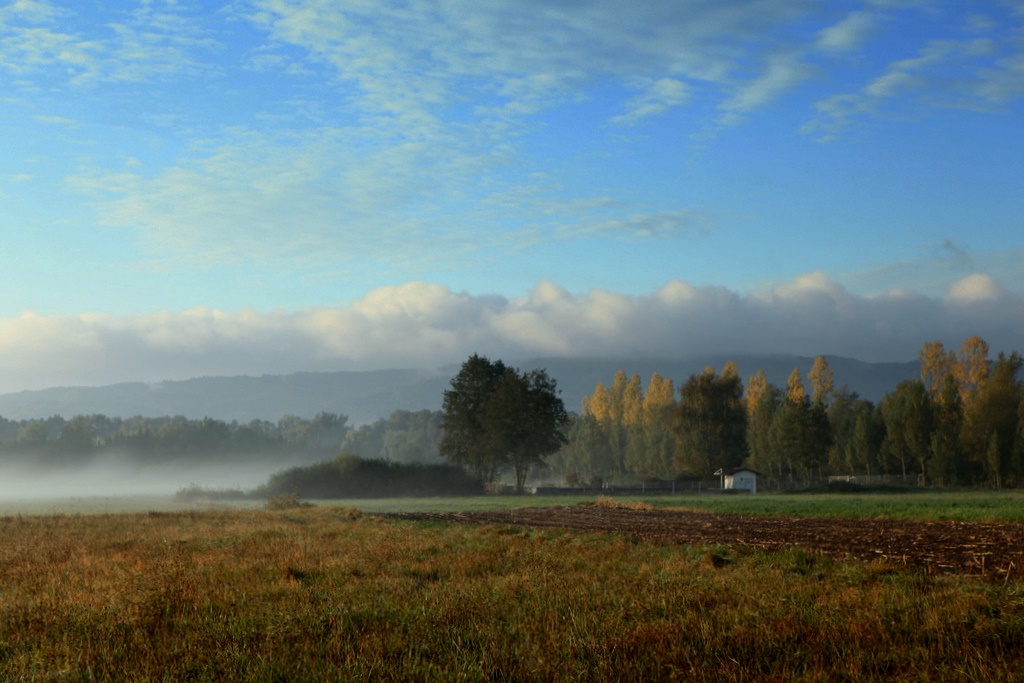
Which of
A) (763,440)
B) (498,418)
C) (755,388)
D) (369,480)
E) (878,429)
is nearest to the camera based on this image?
(498,418)

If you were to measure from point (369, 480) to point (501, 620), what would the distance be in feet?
354

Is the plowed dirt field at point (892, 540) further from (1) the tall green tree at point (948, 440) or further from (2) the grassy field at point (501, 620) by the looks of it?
(1) the tall green tree at point (948, 440)

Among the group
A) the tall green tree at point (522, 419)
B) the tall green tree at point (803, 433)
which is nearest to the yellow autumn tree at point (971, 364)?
the tall green tree at point (803, 433)

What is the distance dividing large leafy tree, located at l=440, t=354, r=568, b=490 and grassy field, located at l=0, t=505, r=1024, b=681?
94.2 meters

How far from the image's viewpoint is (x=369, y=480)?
382ft

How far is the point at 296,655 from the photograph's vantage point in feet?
32.5

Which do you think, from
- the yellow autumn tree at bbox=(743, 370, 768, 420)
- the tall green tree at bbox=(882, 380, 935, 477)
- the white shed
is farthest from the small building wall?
the yellow autumn tree at bbox=(743, 370, 768, 420)

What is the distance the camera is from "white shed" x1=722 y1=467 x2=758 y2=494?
10888 cm

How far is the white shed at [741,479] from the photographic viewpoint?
10888 centimetres

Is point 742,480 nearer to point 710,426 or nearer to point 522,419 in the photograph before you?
point 710,426

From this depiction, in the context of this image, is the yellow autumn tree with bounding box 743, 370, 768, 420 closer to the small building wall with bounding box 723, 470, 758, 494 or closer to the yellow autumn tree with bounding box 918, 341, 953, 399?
the yellow autumn tree with bounding box 918, 341, 953, 399

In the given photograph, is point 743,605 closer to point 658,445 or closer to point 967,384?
point 967,384

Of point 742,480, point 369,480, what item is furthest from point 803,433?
point 369,480

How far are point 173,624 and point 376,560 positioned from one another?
7977 millimetres
